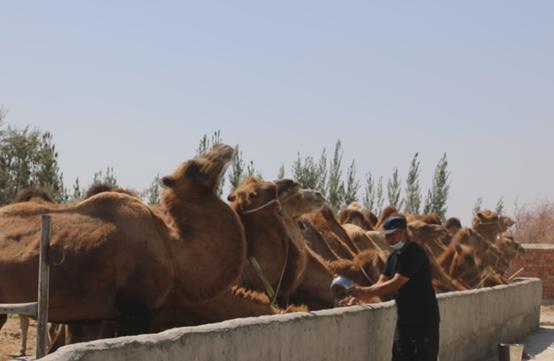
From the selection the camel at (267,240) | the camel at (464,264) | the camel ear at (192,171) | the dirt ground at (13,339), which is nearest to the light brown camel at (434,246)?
the camel at (464,264)

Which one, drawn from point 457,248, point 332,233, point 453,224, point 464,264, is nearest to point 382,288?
point 332,233

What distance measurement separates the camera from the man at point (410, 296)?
29.6 feet

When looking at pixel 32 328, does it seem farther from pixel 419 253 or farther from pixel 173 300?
pixel 419 253

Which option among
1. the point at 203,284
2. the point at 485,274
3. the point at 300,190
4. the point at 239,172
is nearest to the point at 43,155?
the point at 239,172

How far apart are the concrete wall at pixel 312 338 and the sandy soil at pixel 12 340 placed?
4644 mm

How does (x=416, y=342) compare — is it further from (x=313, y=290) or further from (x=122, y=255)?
(x=313, y=290)

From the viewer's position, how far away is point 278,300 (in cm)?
1289

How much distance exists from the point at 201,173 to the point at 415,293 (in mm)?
2486

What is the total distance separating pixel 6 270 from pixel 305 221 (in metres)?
7.50

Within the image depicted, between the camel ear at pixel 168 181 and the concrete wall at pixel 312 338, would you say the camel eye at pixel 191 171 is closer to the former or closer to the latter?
the camel ear at pixel 168 181

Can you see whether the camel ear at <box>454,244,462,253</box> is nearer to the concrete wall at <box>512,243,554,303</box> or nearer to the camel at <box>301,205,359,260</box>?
the camel at <box>301,205,359,260</box>

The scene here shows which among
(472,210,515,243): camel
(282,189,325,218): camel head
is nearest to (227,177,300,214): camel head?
(282,189,325,218): camel head

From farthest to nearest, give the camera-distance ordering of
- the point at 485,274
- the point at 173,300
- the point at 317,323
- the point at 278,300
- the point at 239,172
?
the point at 239,172 < the point at 485,274 < the point at 278,300 < the point at 173,300 < the point at 317,323

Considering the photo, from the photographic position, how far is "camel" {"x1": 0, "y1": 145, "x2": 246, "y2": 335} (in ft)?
29.8
